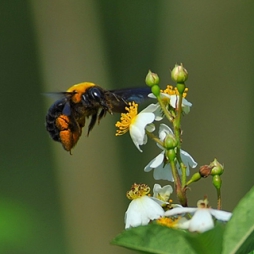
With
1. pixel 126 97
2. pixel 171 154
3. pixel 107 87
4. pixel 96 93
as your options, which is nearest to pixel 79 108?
pixel 96 93

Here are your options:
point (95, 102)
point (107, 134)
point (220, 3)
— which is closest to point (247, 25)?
point (220, 3)

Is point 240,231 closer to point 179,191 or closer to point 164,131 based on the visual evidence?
point 179,191

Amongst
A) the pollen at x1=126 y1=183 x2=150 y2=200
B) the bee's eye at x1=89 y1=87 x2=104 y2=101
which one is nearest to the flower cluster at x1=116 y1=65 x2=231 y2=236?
the pollen at x1=126 y1=183 x2=150 y2=200

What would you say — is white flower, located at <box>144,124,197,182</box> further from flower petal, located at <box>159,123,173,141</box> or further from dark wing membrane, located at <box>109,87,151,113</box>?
dark wing membrane, located at <box>109,87,151,113</box>

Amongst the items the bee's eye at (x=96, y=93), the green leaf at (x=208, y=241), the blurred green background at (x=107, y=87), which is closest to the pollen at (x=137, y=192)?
the green leaf at (x=208, y=241)

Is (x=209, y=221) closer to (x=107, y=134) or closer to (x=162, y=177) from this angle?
(x=162, y=177)

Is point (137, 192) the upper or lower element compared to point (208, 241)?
lower
